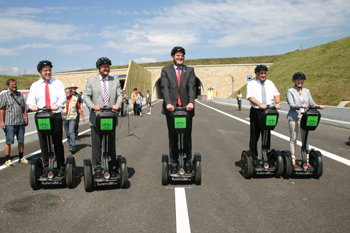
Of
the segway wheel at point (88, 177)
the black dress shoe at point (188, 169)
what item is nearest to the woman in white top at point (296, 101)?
the black dress shoe at point (188, 169)

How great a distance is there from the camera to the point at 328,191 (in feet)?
15.1

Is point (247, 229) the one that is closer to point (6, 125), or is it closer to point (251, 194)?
point (251, 194)

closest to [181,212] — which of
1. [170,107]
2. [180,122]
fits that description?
[180,122]

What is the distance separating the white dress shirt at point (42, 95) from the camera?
16.5 ft

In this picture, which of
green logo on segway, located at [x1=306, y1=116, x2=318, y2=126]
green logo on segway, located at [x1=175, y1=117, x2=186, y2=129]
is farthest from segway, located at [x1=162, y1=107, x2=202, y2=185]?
green logo on segway, located at [x1=306, y1=116, x2=318, y2=126]

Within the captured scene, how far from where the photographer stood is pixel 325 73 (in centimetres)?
3291

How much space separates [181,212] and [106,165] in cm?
157

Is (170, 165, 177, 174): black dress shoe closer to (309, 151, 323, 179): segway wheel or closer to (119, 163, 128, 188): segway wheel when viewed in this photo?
(119, 163, 128, 188): segway wheel

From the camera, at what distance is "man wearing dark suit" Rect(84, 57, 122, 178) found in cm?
490

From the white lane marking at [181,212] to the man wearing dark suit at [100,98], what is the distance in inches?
45.6

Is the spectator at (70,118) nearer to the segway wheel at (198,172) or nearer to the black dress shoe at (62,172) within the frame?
A: the black dress shoe at (62,172)

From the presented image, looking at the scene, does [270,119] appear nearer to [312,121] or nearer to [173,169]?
[312,121]

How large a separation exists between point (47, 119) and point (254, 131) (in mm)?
3698

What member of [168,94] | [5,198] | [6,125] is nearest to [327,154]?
[168,94]
